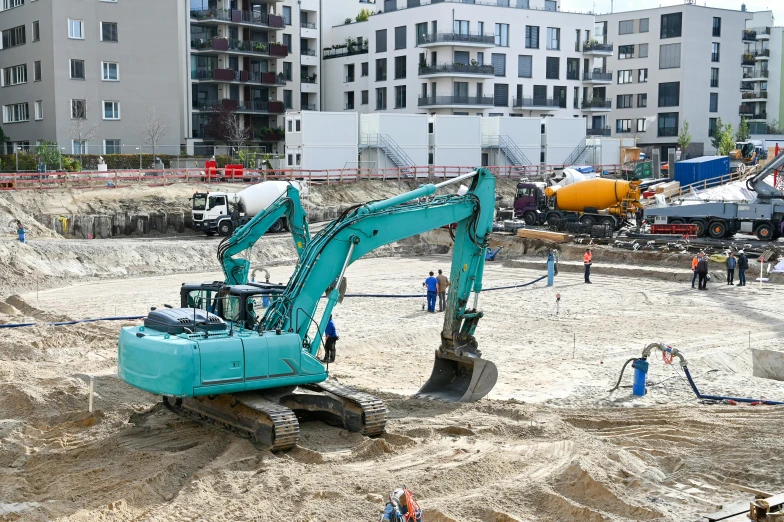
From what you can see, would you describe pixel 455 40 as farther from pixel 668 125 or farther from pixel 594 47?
pixel 668 125

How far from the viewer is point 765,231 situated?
41.9 m

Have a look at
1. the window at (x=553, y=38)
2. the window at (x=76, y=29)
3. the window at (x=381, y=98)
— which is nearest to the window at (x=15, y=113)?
the window at (x=76, y=29)

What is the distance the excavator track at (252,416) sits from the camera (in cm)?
1405

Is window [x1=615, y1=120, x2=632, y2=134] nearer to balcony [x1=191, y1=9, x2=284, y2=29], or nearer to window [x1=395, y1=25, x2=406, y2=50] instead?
window [x1=395, y1=25, x2=406, y2=50]

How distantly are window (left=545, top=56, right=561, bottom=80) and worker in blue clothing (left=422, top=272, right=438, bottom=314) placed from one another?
48.6 meters

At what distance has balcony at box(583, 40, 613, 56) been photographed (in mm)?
74812

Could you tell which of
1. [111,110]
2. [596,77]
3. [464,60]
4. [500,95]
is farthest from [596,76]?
[111,110]

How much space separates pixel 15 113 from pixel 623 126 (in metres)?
51.6

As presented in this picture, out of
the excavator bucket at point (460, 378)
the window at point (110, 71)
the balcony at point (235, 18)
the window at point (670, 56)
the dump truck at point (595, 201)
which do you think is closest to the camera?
the excavator bucket at point (460, 378)

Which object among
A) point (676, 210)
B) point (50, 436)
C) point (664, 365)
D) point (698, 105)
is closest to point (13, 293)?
point (50, 436)

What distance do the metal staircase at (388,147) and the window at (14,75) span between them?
21.6 metres

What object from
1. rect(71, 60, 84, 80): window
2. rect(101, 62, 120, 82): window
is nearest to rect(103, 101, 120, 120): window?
rect(101, 62, 120, 82): window

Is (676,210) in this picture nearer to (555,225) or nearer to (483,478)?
(555,225)

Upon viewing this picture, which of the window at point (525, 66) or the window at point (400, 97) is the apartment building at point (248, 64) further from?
the window at point (525, 66)
